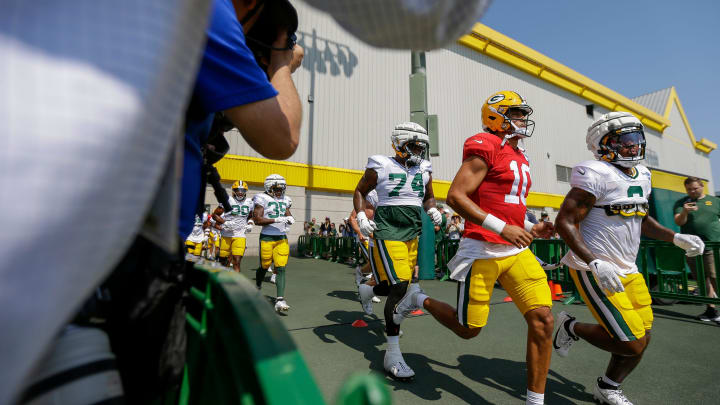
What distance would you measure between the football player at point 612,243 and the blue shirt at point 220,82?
8.41ft

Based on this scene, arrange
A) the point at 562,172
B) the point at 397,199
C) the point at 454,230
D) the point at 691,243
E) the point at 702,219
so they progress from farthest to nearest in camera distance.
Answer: the point at 562,172
the point at 454,230
the point at 702,219
the point at 397,199
the point at 691,243

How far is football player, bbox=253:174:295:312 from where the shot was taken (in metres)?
6.09

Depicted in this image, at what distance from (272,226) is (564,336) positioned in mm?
4554

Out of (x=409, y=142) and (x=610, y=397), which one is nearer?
(x=610, y=397)

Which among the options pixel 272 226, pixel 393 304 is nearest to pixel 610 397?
pixel 393 304

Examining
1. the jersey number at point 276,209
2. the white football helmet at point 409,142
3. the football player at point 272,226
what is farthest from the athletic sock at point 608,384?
the jersey number at point 276,209

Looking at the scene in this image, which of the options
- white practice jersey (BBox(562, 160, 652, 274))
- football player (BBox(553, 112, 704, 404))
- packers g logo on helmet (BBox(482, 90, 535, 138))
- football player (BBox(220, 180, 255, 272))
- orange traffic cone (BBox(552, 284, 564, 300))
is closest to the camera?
football player (BBox(553, 112, 704, 404))

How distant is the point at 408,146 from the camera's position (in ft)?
13.2

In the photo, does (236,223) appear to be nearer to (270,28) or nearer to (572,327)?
(572,327)

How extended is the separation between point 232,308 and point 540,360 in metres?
2.25

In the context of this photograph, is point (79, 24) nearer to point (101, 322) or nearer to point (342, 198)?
point (101, 322)

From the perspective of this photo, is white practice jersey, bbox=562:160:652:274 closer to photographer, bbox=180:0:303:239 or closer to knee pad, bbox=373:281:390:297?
knee pad, bbox=373:281:390:297

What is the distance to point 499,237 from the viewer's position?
8.39ft

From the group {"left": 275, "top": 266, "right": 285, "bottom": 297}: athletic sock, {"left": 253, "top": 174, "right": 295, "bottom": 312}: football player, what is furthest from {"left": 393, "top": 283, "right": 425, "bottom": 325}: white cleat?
{"left": 253, "top": 174, "right": 295, "bottom": 312}: football player
